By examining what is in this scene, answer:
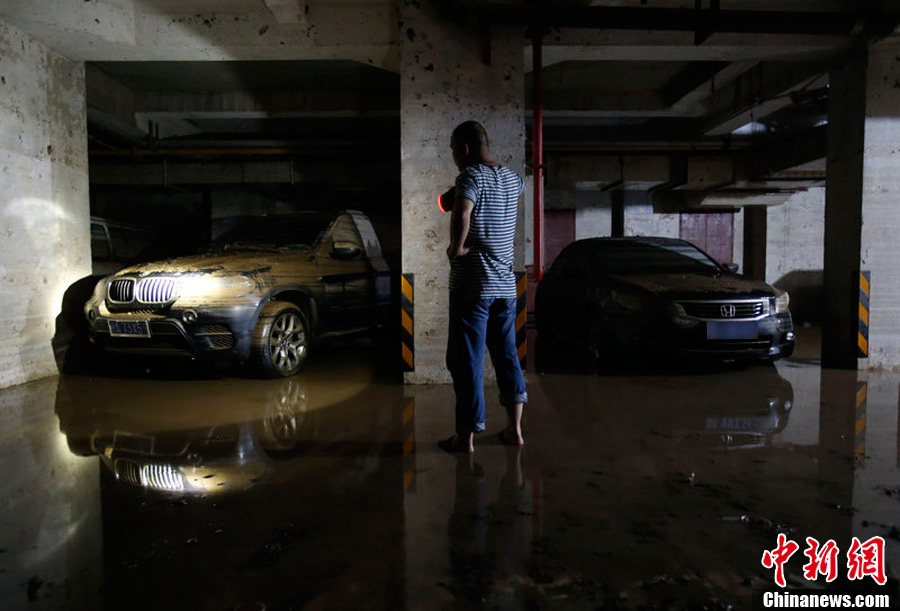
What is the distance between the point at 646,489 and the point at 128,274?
191 inches

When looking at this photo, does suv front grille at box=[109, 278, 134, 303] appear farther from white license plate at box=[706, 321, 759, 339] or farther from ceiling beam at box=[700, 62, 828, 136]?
ceiling beam at box=[700, 62, 828, 136]

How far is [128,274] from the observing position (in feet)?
18.8

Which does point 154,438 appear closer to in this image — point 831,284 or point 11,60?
point 11,60

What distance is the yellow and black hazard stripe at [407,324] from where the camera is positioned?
224 inches

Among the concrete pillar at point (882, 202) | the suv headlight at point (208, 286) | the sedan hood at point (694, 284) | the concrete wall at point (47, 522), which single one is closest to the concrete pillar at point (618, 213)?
the sedan hood at point (694, 284)

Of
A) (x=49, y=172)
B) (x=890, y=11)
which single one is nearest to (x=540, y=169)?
(x=890, y=11)

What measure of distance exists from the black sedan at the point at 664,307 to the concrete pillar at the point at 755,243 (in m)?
7.91

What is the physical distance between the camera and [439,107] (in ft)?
18.6

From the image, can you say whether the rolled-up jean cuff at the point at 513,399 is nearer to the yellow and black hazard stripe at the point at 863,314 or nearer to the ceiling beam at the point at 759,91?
the yellow and black hazard stripe at the point at 863,314

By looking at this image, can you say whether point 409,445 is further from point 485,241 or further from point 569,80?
point 569,80

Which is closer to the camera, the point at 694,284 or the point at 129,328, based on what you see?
the point at 129,328

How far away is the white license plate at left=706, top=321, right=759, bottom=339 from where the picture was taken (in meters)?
5.79

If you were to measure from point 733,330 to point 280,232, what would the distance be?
471 centimetres

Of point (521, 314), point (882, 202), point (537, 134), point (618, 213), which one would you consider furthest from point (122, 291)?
point (618, 213)
